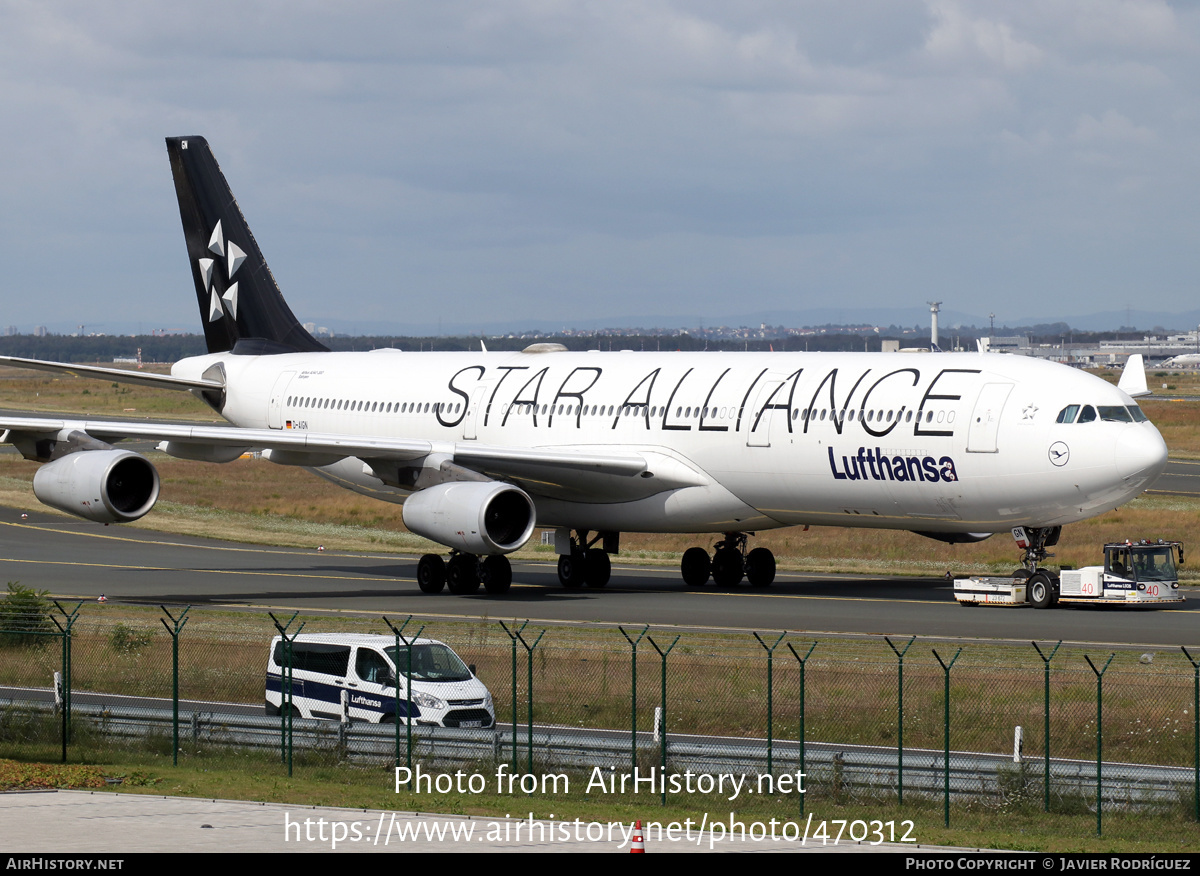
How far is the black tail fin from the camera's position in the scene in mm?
51688

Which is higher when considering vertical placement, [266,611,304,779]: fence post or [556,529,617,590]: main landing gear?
[556,529,617,590]: main landing gear

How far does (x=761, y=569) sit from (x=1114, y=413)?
1077cm

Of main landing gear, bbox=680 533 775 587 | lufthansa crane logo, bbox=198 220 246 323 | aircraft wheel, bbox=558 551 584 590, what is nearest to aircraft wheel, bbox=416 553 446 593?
aircraft wheel, bbox=558 551 584 590

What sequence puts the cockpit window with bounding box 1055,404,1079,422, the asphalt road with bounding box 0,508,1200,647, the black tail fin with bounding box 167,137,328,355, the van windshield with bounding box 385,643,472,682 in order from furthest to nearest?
1. the black tail fin with bounding box 167,137,328,355
2. the cockpit window with bounding box 1055,404,1079,422
3. the asphalt road with bounding box 0,508,1200,647
4. the van windshield with bounding box 385,643,472,682

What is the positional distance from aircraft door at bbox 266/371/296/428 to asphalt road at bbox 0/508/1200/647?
13.6ft

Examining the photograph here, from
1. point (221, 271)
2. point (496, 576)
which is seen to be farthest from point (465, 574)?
point (221, 271)

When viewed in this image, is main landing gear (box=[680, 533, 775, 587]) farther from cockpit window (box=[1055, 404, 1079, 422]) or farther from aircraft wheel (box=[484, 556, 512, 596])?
cockpit window (box=[1055, 404, 1079, 422])

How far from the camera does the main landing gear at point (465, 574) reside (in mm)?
41094

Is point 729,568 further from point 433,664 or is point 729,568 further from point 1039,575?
point 433,664

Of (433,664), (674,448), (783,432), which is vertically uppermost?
(783,432)

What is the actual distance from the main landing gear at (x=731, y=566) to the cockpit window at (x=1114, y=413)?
10.2 metres

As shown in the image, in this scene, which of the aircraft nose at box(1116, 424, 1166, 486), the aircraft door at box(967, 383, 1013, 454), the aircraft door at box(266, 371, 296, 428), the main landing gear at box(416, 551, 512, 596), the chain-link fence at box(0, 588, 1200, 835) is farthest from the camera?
the aircraft door at box(266, 371, 296, 428)

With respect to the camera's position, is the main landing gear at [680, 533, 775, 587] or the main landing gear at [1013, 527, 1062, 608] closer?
the main landing gear at [1013, 527, 1062, 608]

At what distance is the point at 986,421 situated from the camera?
116 feet
